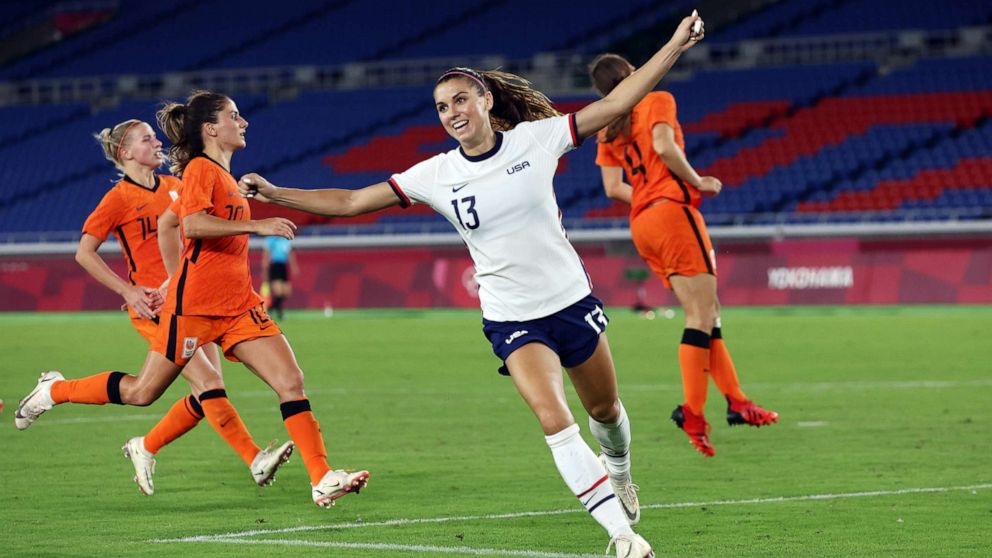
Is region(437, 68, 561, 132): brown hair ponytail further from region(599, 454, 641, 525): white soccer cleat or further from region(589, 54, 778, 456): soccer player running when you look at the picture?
region(589, 54, 778, 456): soccer player running

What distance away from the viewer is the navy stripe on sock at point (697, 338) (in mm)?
10055

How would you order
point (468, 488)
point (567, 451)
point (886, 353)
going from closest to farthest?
point (567, 451) < point (468, 488) < point (886, 353)

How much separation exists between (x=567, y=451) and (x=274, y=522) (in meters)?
1.95

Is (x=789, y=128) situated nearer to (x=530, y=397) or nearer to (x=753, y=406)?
(x=753, y=406)

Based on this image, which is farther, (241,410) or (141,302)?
(241,410)

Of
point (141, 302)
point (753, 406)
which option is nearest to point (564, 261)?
point (141, 302)

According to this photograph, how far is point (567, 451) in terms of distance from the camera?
6.23m

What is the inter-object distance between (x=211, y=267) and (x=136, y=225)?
1.42 meters

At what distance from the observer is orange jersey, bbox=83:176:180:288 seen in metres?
9.34

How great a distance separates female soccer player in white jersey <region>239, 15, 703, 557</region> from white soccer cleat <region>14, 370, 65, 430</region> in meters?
2.91

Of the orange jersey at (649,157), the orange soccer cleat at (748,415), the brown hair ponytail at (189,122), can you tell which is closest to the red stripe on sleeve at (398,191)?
the brown hair ponytail at (189,122)

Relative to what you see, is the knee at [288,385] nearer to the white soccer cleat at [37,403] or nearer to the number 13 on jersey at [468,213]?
the white soccer cleat at [37,403]

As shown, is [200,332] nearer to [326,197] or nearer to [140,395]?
[140,395]

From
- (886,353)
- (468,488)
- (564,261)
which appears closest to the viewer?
(564,261)
